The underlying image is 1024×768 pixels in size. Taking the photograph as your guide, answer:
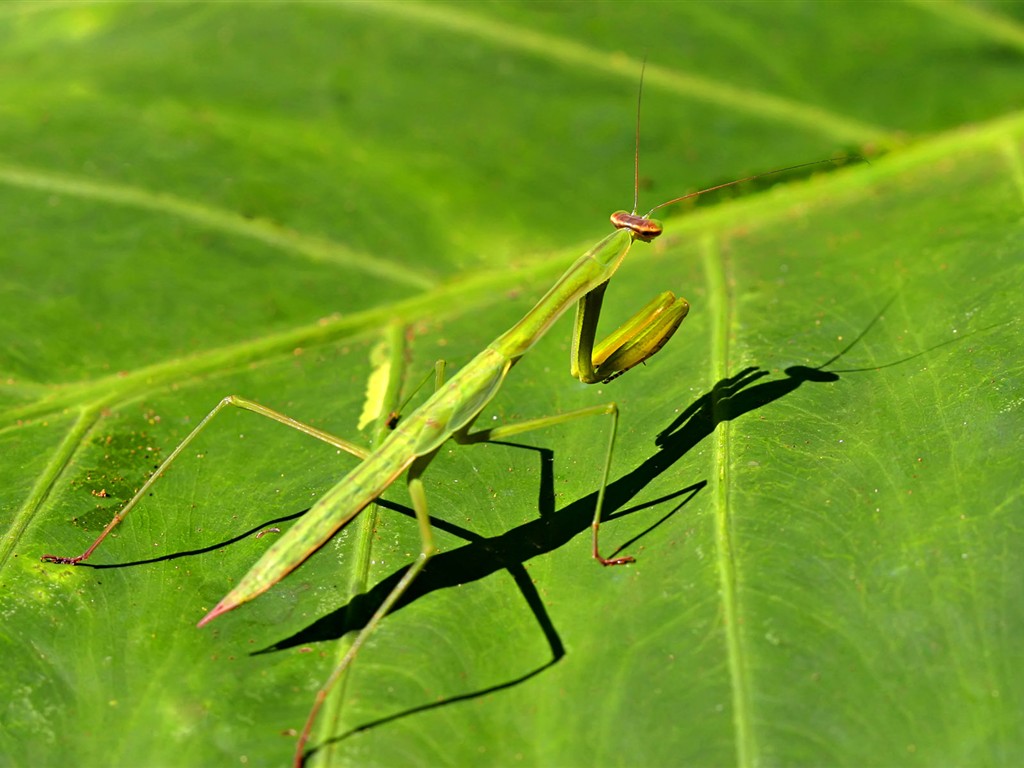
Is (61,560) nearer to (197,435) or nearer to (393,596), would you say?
(197,435)

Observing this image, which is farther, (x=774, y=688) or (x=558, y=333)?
(x=558, y=333)

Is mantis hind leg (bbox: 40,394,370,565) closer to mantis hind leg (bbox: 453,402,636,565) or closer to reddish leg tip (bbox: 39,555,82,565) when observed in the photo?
reddish leg tip (bbox: 39,555,82,565)

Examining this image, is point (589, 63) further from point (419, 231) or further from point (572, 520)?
point (572, 520)

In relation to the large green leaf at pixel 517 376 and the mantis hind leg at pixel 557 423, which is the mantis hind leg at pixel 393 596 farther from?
the mantis hind leg at pixel 557 423

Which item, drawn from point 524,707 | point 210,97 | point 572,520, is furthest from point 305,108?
point 524,707

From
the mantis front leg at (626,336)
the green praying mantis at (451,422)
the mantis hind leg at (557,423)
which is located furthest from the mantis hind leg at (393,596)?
the mantis front leg at (626,336)

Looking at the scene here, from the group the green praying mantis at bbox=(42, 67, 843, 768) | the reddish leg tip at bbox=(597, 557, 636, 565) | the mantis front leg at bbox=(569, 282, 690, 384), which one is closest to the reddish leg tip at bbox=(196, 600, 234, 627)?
the green praying mantis at bbox=(42, 67, 843, 768)
